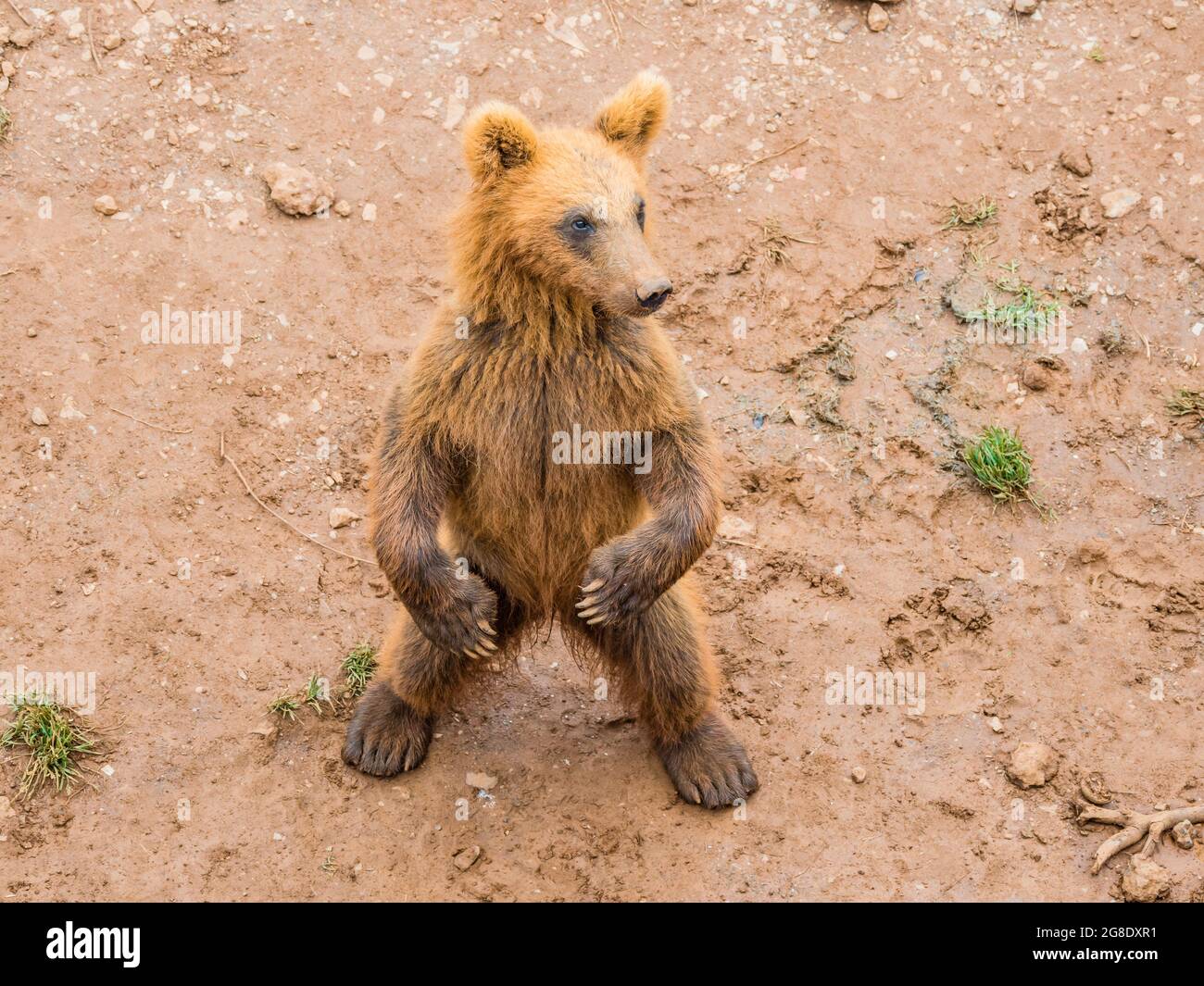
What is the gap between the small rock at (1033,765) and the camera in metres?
6.33

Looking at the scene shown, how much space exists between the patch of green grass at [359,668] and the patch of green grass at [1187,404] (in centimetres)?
466

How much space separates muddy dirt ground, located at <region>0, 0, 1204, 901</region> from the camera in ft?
20.3

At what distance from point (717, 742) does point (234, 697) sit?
2391 mm

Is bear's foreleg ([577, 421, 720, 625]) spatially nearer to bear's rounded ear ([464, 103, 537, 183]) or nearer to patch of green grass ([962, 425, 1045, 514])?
bear's rounded ear ([464, 103, 537, 183])

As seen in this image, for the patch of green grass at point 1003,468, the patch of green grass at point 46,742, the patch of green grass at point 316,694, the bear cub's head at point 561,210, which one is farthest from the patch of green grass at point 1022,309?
the patch of green grass at point 46,742

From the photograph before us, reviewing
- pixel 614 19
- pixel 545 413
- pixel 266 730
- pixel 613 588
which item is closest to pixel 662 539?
pixel 613 588

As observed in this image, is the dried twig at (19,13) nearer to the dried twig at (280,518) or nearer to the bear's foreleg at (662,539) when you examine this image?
the dried twig at (280,518)

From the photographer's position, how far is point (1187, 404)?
7676 millimetres

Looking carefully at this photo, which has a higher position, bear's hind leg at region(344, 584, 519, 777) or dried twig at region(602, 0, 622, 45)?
dried twig at region(602, 0, 622, 45)

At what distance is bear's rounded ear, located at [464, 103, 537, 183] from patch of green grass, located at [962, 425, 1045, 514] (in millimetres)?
3374

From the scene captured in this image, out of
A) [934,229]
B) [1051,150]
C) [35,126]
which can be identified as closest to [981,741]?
[934,229]

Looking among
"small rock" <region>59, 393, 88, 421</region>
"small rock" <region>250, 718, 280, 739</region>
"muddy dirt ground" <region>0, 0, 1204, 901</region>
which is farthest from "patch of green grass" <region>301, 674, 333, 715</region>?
"small rock" <region>59, 393, 88, 421</region>

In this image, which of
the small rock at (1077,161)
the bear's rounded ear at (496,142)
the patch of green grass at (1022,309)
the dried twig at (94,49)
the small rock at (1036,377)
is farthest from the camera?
the dried twig at (94,49)

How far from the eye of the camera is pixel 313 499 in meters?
7.61
